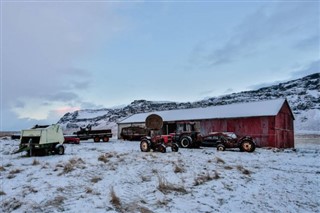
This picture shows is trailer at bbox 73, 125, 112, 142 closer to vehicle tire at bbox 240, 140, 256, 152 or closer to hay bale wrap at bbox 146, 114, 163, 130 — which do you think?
hay bale wrap at bbox 146, 114, 163, 130

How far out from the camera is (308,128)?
3637 inches

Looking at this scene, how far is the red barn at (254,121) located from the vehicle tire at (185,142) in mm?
8476

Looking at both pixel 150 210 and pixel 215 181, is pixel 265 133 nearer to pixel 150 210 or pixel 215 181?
pixel 215 181

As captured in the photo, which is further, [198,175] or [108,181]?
[198,175]

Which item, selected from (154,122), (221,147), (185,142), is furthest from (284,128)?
(154,122)

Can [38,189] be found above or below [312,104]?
below

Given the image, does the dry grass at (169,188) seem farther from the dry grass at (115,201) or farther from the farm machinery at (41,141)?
the farm machinery at (41,141)

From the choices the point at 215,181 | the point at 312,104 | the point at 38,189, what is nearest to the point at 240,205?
the point at 215,181

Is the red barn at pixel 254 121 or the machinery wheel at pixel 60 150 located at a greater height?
the red barn at pixel 254 121

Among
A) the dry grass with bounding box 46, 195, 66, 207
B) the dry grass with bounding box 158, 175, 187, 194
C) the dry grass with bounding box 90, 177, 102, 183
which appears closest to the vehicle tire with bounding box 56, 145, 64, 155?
the dry grass with bounding box 90, 177, 102, 183

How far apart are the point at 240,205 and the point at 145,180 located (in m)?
3.73

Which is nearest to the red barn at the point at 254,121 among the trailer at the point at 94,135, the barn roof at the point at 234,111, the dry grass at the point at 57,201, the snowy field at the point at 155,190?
the barn roof at the point at 234,111

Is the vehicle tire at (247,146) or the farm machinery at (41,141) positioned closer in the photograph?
the farm machinery at (41,141)

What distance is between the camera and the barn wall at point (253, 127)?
2935 centimetres
